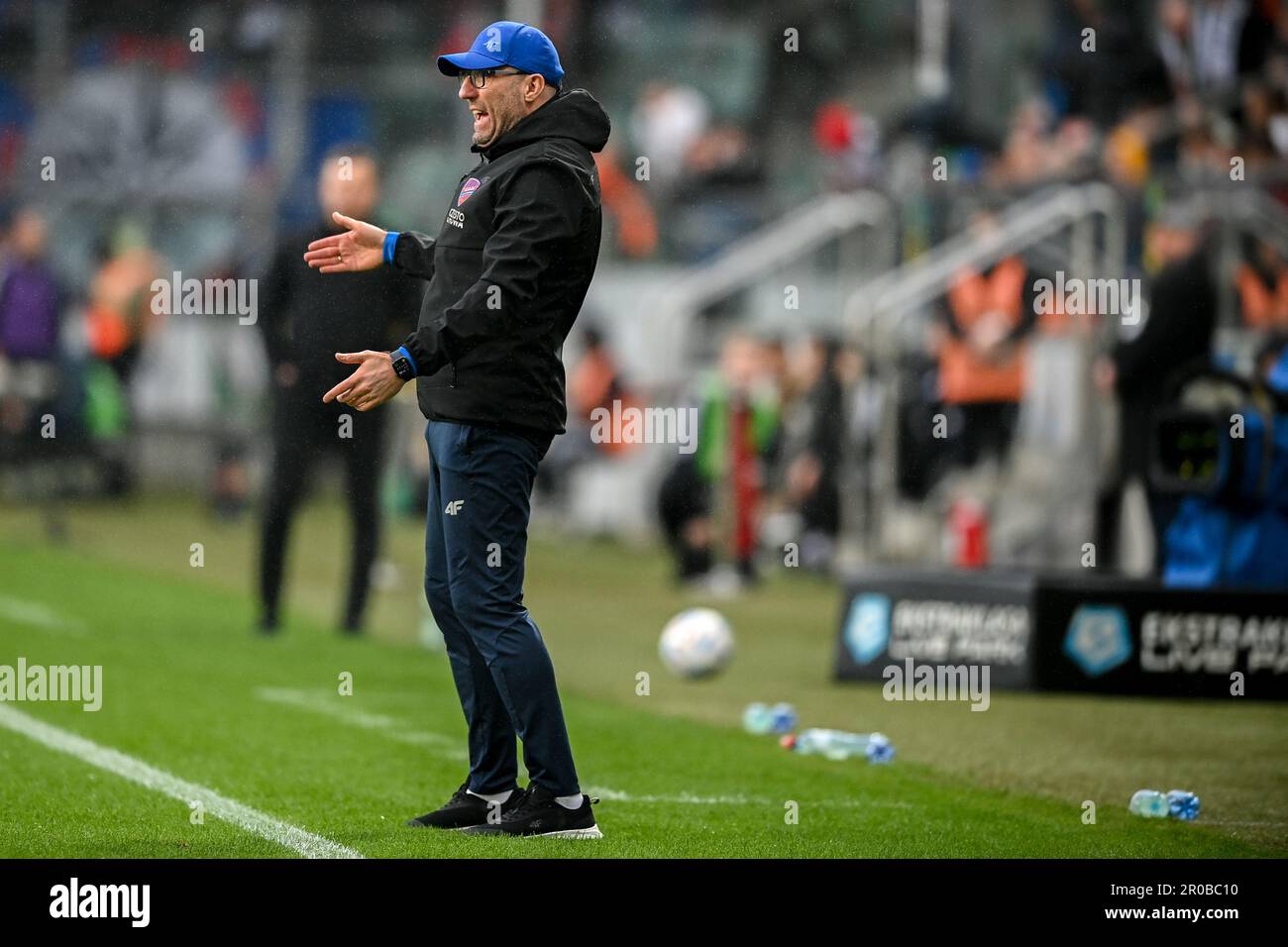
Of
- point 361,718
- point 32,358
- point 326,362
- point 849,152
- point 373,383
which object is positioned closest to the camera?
point 373,383

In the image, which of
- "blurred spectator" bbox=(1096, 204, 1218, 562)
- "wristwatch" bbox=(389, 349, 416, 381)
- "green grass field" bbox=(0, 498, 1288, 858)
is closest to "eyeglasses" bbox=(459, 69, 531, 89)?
"wristwatch" bbox=(389, 349, 416, 381)

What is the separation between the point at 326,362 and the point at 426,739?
2.22 meters

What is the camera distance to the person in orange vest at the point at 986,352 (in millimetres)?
15898

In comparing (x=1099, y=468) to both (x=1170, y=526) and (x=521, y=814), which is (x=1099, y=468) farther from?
(x=521, y=814)

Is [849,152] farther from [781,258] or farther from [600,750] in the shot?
[600,750]

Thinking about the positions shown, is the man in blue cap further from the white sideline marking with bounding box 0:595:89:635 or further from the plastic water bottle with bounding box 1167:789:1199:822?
the white sideline marking with bounding box 0:595:89:635

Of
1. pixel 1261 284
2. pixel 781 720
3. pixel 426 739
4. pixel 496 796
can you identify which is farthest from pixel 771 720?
pixel 1261 284

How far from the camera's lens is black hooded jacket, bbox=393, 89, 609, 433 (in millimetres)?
6348

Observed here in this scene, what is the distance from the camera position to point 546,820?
6598 millimetres

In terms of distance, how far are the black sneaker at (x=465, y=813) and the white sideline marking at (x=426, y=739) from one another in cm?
85

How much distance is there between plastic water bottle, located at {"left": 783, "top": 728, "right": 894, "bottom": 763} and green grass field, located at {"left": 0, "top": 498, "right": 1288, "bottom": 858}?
0.08 metres

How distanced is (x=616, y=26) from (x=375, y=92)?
363cm

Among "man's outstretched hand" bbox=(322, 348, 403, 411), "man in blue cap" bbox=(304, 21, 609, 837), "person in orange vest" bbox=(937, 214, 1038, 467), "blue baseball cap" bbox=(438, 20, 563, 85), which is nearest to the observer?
"man's outstretched hand" bbox=(322, 348, 403, 411)
